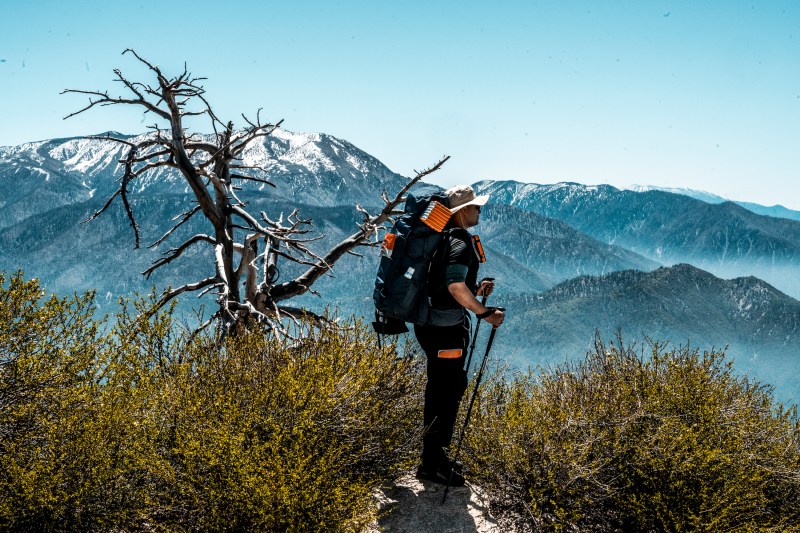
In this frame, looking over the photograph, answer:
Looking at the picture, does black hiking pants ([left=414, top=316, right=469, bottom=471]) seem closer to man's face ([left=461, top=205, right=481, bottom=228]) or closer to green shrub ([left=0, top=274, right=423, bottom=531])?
green shrub ([left=0, top=274, right=423, bottom=531])

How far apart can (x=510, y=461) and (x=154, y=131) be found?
744 cm

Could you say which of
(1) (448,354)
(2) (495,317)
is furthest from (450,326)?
(2) (495,317)

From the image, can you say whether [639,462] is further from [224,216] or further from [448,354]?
[224,216]

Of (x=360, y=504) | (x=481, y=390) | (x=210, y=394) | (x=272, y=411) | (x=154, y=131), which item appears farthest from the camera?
(x=154, y=131)

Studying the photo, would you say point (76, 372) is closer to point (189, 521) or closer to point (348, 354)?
point (189, 521)

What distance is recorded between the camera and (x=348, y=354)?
18.1 feet

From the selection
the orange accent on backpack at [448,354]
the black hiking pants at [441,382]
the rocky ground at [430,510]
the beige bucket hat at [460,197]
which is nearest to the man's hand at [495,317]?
the black hiking pants at [441,382]

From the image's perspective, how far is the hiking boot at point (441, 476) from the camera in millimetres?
5258

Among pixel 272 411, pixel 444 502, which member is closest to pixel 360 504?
pixel 272 411

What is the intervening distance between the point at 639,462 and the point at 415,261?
7.71 feet

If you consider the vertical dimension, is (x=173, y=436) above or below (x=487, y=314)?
below

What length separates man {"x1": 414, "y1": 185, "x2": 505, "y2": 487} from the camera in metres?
4.76

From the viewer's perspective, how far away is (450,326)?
496 cm

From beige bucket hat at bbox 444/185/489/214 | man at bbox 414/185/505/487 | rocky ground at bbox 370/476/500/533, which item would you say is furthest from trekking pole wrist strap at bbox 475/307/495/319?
rocky ground at bbox 370/476/500/533
